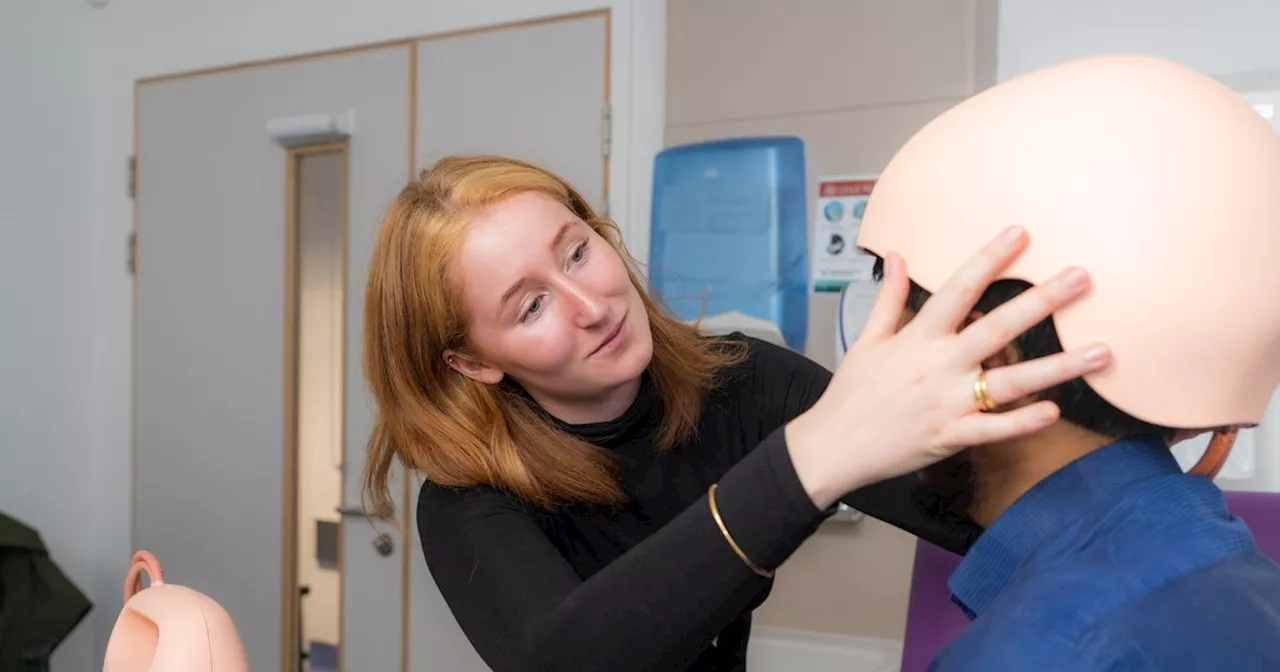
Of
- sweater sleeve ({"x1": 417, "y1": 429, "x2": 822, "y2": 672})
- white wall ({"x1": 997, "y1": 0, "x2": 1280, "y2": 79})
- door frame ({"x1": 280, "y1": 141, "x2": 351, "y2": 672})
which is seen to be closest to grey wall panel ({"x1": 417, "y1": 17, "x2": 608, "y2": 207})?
door frame ({"x1": 280, "y1": 141, "x2": 351, "y2": 672})

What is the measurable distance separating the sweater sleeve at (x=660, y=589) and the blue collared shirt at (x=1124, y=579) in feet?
0.46

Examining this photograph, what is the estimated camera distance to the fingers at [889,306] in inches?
25.8

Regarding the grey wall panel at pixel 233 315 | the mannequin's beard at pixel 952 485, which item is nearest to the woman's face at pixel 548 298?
the mannequin's beard at pixel 952 485

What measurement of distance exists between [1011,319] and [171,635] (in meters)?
0.65

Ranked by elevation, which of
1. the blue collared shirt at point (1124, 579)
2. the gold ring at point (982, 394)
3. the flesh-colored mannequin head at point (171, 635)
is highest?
the gold ring at point (982, 394)

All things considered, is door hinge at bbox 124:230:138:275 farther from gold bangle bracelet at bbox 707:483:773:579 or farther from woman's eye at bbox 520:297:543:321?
gold bangle bracelet at bbox 707:483:773:579

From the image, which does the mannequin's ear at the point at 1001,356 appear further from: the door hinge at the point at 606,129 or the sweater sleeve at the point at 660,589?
the door hinge at the point at 606,129

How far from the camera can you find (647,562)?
71 cm

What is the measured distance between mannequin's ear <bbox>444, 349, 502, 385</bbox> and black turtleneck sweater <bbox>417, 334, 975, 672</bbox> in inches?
4.2

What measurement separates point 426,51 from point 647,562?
1945 mm

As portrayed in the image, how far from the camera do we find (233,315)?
267 centimetres

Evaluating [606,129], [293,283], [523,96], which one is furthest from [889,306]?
[293,283]

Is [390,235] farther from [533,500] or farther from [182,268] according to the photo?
[182,268]

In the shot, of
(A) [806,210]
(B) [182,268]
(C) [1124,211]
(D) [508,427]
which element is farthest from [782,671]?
(B) [182,268]
